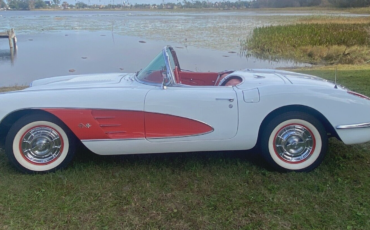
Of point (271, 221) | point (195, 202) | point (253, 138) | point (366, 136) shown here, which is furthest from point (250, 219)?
point (366, 136)

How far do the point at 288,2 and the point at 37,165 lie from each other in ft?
266

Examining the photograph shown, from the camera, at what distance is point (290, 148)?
11.3ft

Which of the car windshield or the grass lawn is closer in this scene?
the grass lawn

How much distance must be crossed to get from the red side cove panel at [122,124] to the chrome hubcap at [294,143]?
2.52 feet

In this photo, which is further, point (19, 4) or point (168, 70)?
point (19, 4)

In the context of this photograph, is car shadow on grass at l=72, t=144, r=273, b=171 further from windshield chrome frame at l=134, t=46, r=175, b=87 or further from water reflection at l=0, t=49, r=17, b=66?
water reflection at l=0, t=49, r=17, b=66

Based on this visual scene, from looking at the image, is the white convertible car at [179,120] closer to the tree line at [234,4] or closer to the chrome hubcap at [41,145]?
the chrome hubcap at [41,145]

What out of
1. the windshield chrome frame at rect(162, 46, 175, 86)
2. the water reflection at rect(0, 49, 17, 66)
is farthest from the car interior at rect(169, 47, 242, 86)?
the water reflection at rect(0, 49, 17, 66)

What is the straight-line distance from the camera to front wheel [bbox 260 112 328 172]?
3.35 meters

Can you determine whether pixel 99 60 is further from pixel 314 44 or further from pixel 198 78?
pixel 198 78

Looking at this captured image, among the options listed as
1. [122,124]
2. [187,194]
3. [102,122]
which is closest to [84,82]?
[102,122]

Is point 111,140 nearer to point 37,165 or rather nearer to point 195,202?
point 37,165

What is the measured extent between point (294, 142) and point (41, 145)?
248 cm

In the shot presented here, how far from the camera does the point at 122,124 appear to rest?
10.7ft
